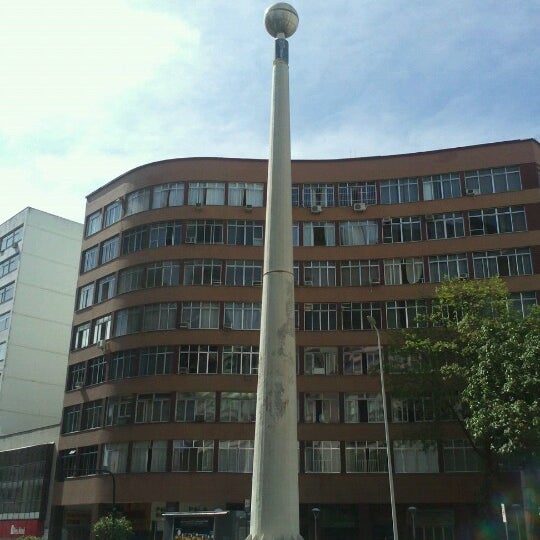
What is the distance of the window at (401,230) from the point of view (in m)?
45.7

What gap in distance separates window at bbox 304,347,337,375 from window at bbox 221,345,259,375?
3.20m

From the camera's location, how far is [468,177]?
45.5m

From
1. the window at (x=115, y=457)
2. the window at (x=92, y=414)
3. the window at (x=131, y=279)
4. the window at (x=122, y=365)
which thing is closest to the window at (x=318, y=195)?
the window at (x=131, y=279)

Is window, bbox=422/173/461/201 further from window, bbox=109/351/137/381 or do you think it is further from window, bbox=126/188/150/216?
window, bbox=109/351/137/381

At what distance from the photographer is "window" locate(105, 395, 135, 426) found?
145 ft

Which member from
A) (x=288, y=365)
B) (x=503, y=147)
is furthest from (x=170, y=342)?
(x=288, y=365)

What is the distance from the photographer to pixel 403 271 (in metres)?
45.2

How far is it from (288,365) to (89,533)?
1348 inches

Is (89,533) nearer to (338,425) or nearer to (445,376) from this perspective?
(338,425)

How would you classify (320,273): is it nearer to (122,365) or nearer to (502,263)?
(502,263)

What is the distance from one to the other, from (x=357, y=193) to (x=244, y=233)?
8.08 metres

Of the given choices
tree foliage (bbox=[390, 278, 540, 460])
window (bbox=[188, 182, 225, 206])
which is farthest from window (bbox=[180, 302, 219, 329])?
tree foliage (bbox=[390, 278, 540, 460])

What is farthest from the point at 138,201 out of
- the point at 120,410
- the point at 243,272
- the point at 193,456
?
the point at 193,456

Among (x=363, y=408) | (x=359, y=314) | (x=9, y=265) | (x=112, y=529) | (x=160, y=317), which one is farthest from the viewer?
(x=9, y=265)
